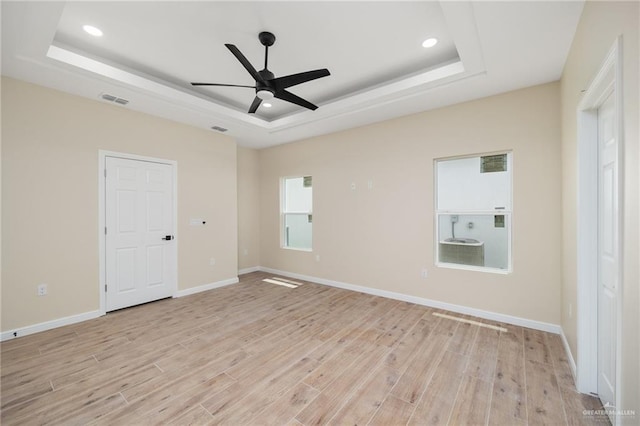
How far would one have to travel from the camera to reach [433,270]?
377 centimetres

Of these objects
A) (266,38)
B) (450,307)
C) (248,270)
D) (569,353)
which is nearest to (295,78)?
(266,38)

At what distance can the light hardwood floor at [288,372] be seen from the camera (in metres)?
1.80

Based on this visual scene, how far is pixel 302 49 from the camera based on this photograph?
9.21ft

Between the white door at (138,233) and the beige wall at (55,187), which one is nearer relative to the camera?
the beige wall at (55,187)

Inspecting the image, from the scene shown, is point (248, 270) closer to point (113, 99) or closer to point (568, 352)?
point (113, 99)

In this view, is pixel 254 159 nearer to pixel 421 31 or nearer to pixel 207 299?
pixel 207 299

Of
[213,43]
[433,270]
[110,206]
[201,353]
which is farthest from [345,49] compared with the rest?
[110,206]

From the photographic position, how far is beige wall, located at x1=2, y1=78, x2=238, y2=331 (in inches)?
115

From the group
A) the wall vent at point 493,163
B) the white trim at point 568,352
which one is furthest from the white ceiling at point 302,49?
the white trim at point 568,352

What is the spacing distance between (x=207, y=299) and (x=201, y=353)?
174cm

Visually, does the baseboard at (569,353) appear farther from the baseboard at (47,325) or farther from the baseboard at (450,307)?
the baseboard at (47,325)

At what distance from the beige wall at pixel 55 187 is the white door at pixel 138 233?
18cm

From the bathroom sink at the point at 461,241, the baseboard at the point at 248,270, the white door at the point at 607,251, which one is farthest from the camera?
the baseboard at the point at 248,270

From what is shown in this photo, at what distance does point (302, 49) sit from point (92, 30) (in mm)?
2002
